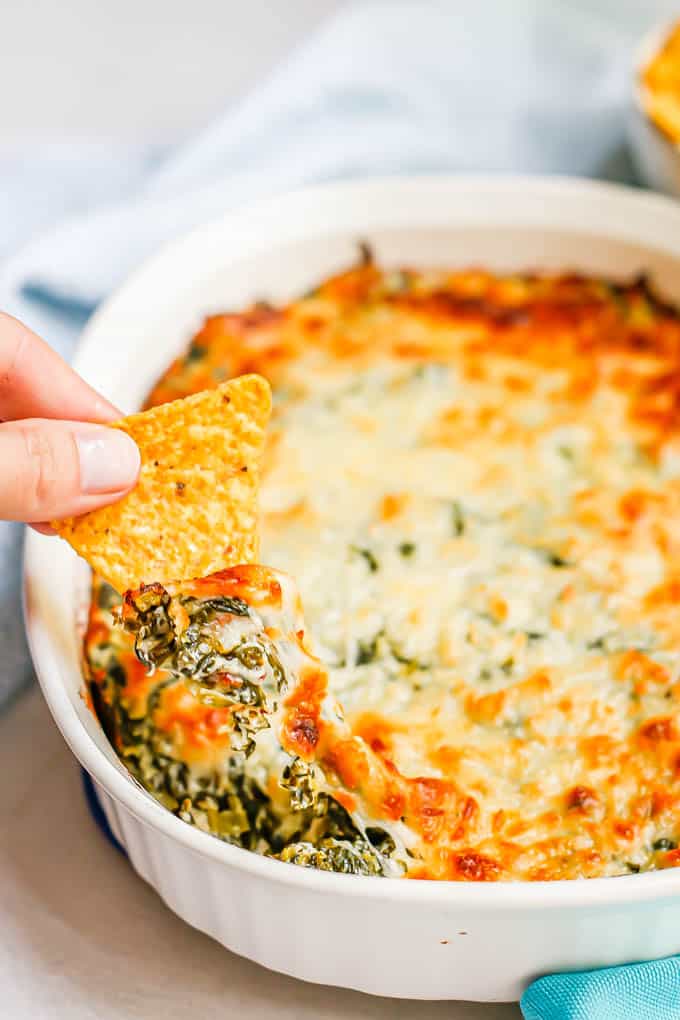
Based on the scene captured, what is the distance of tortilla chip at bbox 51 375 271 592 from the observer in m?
1.72

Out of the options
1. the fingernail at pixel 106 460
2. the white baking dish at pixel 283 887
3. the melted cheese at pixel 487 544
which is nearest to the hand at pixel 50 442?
the fingernail at pixel 106 460

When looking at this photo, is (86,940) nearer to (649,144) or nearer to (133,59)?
(649,144)

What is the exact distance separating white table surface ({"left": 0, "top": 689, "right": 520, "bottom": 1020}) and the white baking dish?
95 mm

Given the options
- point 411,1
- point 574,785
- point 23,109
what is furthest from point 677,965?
point 23,109

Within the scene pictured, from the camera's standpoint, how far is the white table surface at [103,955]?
174 centimetres

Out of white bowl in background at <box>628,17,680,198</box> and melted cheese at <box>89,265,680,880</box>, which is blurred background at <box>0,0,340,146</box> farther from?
melted cheese at <box>89,265,680,880</box>

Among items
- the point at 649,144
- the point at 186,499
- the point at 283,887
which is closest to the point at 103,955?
the point at 283,887

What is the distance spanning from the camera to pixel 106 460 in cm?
167

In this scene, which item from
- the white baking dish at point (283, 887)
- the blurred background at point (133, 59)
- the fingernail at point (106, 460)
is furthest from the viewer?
the blurred background at point (133, 59)

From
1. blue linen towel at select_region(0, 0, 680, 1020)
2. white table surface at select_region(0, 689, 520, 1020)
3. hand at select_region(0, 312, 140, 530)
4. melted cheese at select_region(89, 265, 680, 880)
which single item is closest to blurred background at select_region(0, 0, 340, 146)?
blue linen towel at select_region(0, 0, 680, 1020)

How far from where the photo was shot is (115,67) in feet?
15.0

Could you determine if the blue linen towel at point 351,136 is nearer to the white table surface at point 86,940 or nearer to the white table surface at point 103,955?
the white table surface at point 86,940

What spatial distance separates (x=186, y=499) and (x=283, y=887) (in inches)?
21.1

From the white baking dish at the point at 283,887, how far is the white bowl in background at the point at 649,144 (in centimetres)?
14
